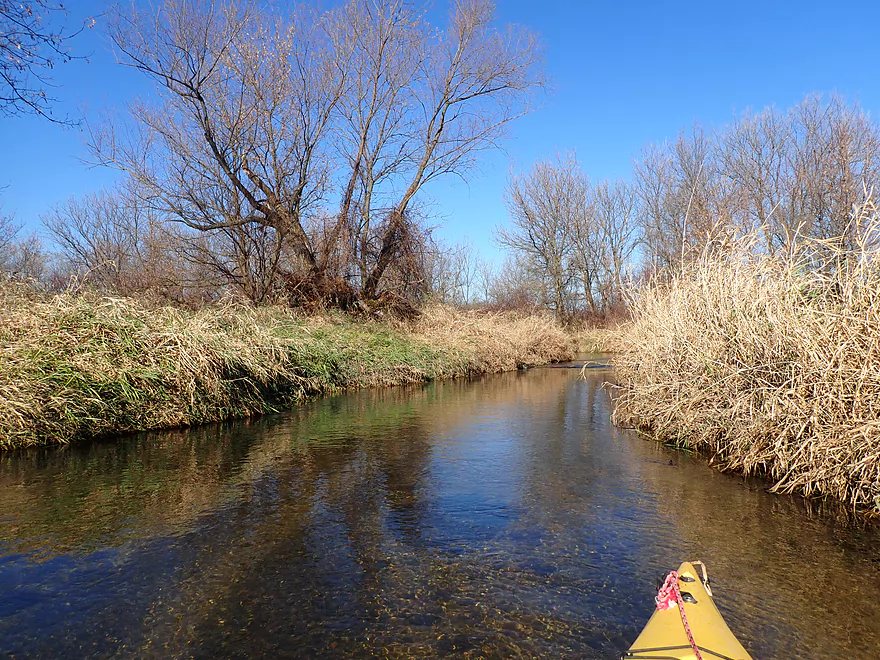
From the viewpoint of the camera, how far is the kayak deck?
5.83ft

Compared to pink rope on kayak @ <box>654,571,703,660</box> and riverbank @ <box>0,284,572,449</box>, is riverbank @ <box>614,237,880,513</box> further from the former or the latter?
riverbank @ <box>0,284,572,449</box>

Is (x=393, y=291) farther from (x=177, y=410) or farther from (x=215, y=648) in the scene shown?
(x=215, y=648)

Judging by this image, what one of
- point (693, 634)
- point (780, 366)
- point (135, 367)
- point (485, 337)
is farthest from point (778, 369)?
point (485, 337)

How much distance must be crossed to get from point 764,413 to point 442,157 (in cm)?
1432

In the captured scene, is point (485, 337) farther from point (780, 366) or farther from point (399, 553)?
point (399, 553)

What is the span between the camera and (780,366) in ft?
14.3

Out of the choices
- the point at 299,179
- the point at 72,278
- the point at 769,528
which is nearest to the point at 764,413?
the point at 769,528

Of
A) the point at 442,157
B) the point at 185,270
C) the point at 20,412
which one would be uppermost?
the point at 442,157

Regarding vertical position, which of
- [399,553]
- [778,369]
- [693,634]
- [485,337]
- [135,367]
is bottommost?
[399,553]

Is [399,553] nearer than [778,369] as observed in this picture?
Yes

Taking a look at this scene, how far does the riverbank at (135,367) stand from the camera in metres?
5.72

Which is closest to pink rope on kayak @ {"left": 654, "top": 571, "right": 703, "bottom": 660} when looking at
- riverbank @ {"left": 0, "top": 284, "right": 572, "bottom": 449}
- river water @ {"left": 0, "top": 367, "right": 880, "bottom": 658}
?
river water @ {"left": 0, "top": 367, "right": 880, "bottom": 658}

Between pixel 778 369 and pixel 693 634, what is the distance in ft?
10.3

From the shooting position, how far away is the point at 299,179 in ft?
50.5
